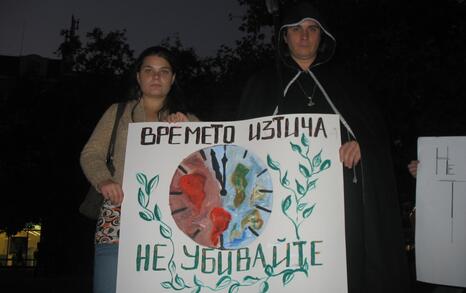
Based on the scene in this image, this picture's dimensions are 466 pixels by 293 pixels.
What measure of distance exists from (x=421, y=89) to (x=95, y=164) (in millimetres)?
8482

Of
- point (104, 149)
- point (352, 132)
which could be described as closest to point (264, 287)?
point (352, 132)

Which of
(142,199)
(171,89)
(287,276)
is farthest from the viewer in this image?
(171,89)

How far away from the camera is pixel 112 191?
2516 millimetres

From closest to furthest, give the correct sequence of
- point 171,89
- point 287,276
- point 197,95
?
1. point 287,276
2. point 171,89
3. point 197,95

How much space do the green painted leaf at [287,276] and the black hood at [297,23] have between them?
1.28 metres

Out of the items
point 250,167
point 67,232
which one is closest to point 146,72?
point 250,167

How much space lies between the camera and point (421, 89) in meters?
9.83

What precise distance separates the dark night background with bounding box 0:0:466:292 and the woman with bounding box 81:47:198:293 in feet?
23.5

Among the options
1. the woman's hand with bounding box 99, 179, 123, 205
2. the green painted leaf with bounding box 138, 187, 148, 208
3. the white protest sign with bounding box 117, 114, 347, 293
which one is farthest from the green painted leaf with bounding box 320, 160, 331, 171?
the woman's hand with bounding box 99, 179, 123, 205

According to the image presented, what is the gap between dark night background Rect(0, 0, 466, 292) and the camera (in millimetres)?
9766

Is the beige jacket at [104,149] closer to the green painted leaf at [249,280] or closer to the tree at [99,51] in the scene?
the green painted leaf at [249,280]

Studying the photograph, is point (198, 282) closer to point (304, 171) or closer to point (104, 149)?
point (304, 171)

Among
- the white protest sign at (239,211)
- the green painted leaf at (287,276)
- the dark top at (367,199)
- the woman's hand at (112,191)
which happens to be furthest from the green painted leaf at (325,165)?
the woman's hand at (112,191)

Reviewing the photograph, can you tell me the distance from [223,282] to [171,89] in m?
1.18
